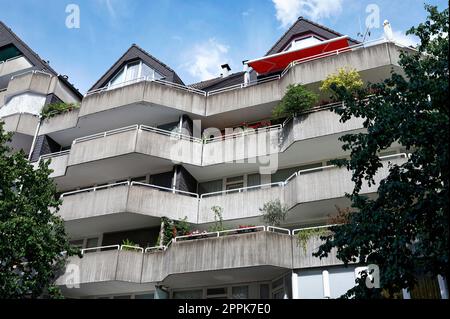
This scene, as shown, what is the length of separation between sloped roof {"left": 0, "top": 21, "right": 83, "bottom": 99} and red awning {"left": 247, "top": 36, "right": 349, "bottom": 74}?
1023cm

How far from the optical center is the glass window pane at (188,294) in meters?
17.5

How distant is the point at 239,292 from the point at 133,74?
44.6 feet

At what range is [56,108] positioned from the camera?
24156 millimetres

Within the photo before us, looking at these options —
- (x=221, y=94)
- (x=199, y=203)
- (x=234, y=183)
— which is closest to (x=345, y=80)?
(x=221, y=94)

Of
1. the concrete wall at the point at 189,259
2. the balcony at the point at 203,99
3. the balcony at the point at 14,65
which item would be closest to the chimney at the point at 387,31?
the balcony at the point at 203,99

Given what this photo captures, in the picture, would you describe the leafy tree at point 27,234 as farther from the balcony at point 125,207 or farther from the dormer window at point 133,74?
the dormer window at point 133,74

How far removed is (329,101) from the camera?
20125mm

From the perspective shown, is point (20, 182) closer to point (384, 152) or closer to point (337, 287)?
point (337, 287)

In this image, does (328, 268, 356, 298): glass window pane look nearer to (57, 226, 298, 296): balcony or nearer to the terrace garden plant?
(57, 226, 298, 296): balcony

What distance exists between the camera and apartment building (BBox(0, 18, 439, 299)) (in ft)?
52.3

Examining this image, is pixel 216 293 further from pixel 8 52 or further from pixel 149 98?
pixel 8 52

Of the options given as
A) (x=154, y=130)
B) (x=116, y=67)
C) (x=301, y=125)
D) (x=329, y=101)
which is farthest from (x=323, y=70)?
(x=116, y=67)

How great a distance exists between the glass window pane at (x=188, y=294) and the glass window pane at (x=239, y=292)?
4.10 ft

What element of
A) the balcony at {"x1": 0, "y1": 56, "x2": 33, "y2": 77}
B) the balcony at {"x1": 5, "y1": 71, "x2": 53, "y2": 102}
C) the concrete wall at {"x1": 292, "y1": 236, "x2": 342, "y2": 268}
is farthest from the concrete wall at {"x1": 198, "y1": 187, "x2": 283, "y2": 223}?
the balcony at {"x1": 0, "y1": 56, "x2": 33, "y2": 77}
